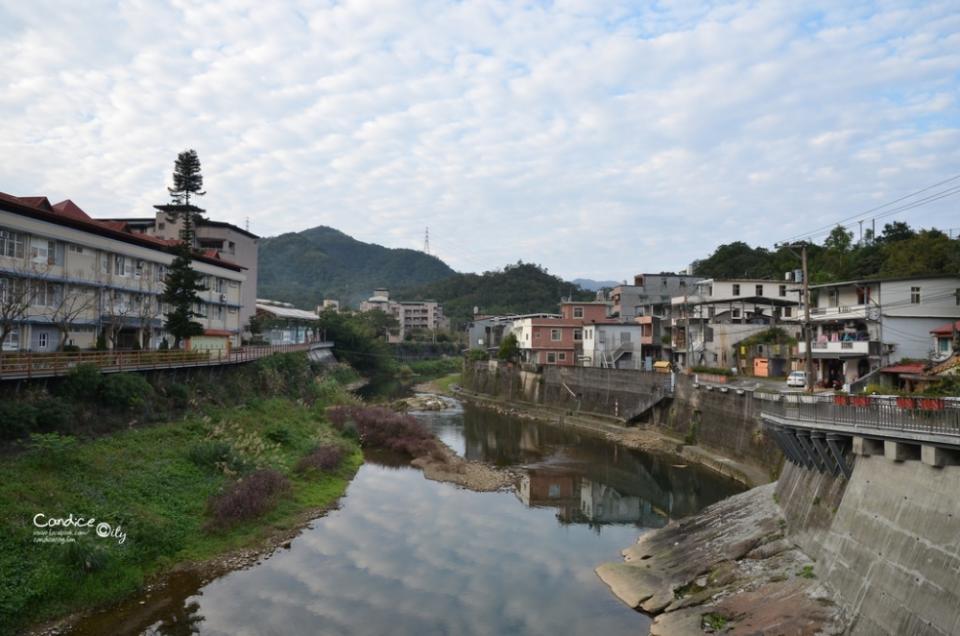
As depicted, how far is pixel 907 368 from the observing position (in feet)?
110

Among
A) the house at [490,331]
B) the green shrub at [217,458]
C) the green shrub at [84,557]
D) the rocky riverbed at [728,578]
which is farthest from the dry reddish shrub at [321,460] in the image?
the house at [490,331]

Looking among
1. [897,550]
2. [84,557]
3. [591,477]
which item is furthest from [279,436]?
[897,550]

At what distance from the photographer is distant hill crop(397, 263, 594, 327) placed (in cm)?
15219

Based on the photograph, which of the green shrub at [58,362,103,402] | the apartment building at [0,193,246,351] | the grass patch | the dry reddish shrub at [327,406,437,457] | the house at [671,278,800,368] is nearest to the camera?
the grass patch

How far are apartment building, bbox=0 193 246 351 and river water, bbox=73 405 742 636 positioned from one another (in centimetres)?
1497

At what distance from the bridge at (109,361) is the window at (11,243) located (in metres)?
5.00

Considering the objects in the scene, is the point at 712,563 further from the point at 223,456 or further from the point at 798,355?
the point at 798,355

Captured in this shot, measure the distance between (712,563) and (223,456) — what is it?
21.5 meters

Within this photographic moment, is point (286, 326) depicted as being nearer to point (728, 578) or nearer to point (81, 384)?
point (81, 384)

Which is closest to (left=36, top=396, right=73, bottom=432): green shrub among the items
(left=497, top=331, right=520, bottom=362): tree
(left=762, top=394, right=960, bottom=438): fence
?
(left=762, top=394, right=960, bottom=438): fence

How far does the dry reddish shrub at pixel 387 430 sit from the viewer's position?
43822 mm

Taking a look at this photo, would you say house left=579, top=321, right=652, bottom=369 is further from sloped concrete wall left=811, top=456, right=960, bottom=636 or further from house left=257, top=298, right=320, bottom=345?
sloped concrete wall left=811, top=456, right=960, bottom=636

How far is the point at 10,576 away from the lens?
1638 centimetres

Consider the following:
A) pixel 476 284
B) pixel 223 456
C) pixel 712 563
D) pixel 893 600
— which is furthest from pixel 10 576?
pixel 476 284
